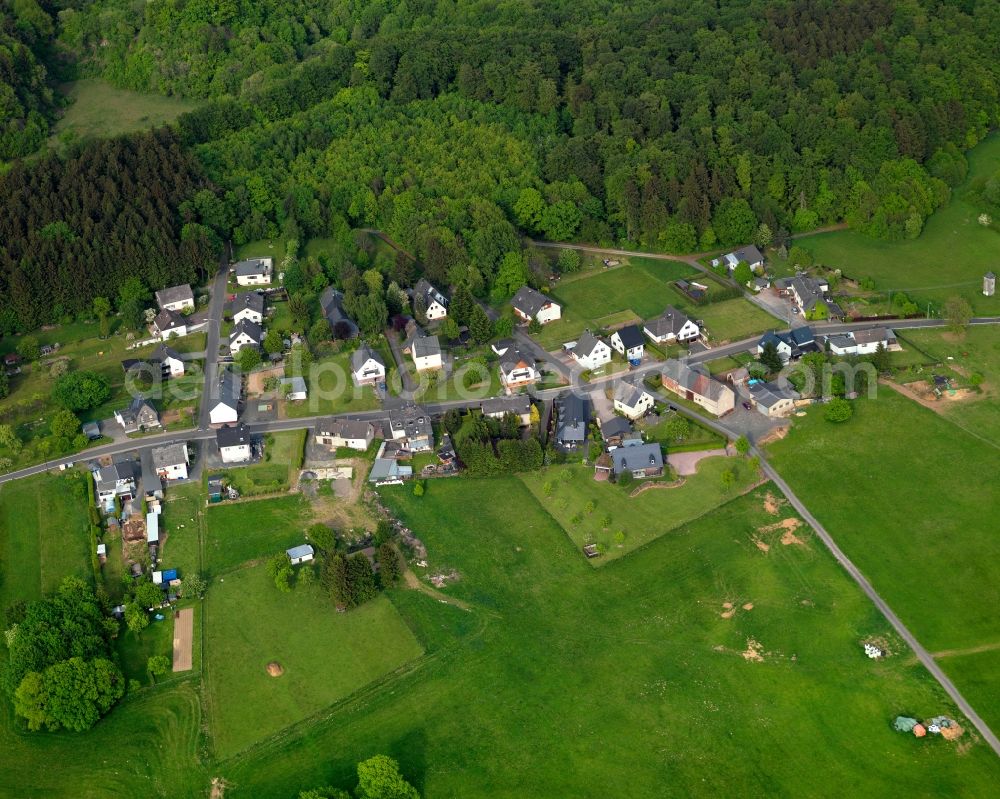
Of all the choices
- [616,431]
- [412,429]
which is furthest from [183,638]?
[616,431]

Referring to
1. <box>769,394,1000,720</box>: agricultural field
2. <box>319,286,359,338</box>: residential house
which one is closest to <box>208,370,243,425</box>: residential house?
<box>319,286,359,338</box>: residential house

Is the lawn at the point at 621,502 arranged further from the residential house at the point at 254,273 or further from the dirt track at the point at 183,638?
the residential house at the point at 254,273

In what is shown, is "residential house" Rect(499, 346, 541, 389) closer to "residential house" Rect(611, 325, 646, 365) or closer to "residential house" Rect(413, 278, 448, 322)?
"residential house" Rect(611, 325, 646, 365)

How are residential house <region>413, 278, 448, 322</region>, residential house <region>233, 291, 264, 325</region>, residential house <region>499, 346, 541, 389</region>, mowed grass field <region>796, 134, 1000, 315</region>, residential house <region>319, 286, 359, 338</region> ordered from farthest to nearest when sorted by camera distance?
residential house <region>233, 291, 264, 325</region>
mowed grass field <region>796, 134, 1000, 315</region>
residential house <region>413, 278, 448, 322</region>
residential house <region>319, 286, 359, 338</region>
residential house <region>499, 346, 541, 389</region>

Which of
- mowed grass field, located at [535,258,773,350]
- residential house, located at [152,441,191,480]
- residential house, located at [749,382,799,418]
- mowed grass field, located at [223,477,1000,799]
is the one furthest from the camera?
mowed grass field, located at [535,258,773,350]

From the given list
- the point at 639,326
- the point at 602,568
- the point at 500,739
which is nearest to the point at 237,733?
the point at 500,739

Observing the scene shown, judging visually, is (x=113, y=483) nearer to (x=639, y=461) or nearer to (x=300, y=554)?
(x=300, y=554)
